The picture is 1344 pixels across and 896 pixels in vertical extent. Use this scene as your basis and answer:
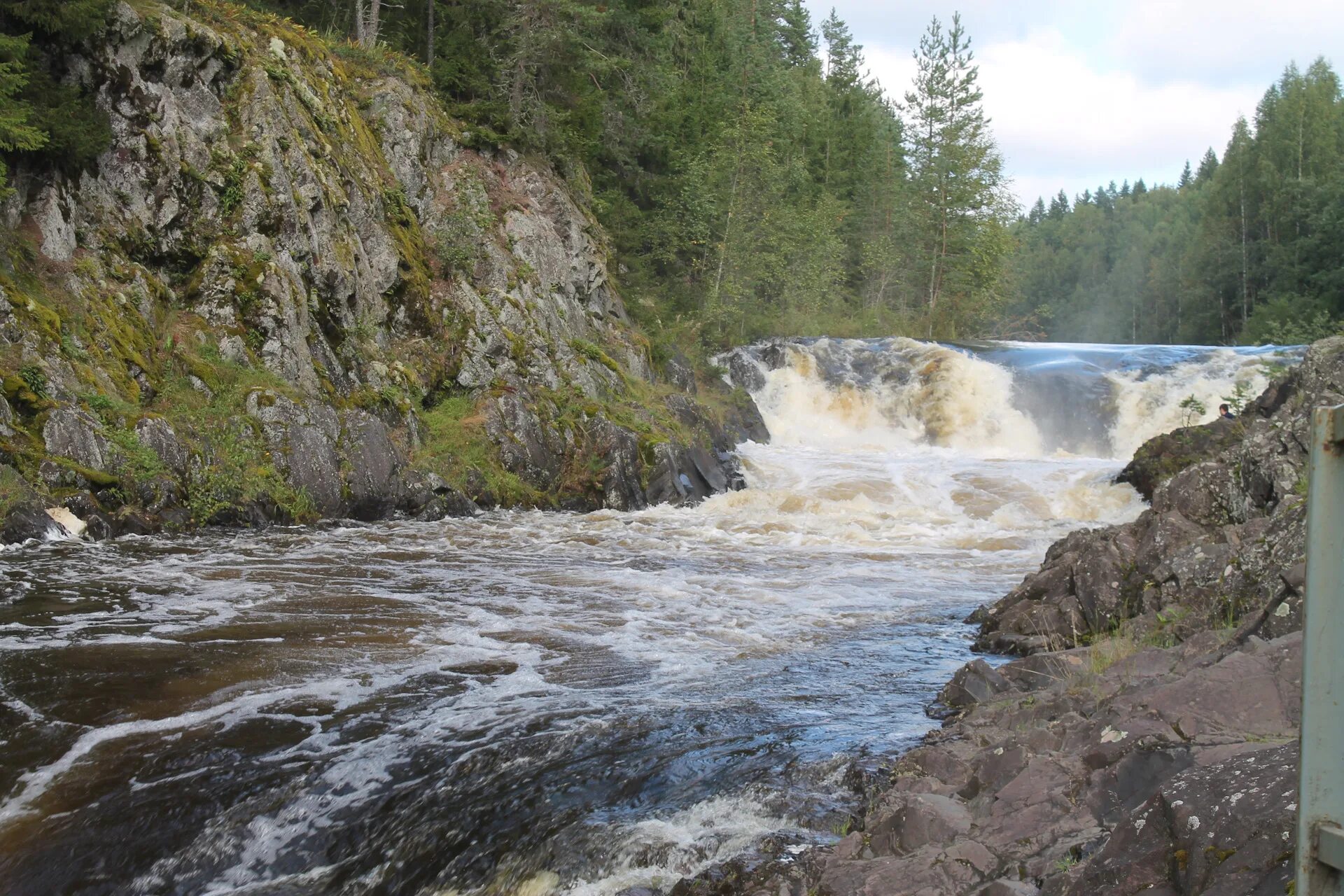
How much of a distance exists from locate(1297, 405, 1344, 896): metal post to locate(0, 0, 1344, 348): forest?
14758 millimetres

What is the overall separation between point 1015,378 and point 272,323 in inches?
798

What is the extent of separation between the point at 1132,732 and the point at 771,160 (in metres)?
30.2

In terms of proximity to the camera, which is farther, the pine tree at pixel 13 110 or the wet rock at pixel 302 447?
the wet rock at pixel 302 447

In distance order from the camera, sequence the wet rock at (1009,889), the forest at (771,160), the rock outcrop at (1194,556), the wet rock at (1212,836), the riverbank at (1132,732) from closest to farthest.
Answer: the wet rock at (1212,836) → the riverbank at (1132,732) → the wet rock at (1009,889) → the rock outcrop at (1194,556) → the forest at (771,160)

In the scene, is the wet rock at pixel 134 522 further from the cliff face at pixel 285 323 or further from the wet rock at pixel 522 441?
the wet rock at pixel 522 441

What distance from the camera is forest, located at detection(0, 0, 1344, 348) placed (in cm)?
2439

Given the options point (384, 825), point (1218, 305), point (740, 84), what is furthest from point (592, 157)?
point (1218, 305)

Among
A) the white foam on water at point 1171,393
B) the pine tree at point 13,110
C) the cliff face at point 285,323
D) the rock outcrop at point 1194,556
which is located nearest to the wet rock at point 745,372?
the cliff face at point 285,323

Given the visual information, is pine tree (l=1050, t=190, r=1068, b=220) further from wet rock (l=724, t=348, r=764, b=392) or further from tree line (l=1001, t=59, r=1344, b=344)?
wet rock (l=724, t=348, r=764, b=392)

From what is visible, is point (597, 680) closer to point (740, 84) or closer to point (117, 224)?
point (117, 224)

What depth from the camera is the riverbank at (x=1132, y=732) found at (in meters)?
3.03

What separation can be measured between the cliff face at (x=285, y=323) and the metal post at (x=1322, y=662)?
1280cm

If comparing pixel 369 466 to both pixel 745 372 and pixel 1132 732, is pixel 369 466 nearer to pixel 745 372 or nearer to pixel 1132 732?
pixel 1132 732

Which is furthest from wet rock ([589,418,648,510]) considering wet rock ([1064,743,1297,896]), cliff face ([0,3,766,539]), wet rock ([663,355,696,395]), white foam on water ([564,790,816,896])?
wet rock ([1064,743,1297,896])
